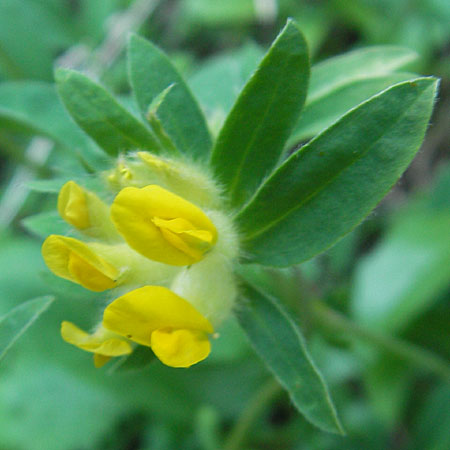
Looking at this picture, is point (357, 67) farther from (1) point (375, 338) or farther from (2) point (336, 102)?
(1) point (375, 338)

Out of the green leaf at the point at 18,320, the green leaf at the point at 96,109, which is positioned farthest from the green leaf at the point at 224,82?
the green leaf at the point at 18,320

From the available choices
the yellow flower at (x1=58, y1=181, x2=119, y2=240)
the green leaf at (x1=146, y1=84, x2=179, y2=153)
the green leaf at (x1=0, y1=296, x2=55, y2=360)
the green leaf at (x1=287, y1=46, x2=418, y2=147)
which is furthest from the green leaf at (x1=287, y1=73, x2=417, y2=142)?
the green leaf at (x1=0, y1=296, x2=55, y2=360)

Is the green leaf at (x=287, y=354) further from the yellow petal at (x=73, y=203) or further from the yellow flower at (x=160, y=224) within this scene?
the yellow petal at (x=73, y=203)

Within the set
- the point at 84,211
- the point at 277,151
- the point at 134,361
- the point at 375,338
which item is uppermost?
the point at 277,151

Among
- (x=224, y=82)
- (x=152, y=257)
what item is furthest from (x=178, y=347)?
(x=224, y=82)

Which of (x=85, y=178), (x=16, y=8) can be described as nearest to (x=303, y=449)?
(x=85, y=178)

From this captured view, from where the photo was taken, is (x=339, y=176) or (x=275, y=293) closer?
(x=339, y=176)

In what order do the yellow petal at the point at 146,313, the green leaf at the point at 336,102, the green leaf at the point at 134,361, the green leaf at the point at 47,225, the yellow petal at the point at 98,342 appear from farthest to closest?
the green leaf at the point at 336,102
the green leaf at the point at 47,225
the green leaf at the point at 134,361
the yellow petal at the point at 98,342
the yellow petal at the point at 146,313
